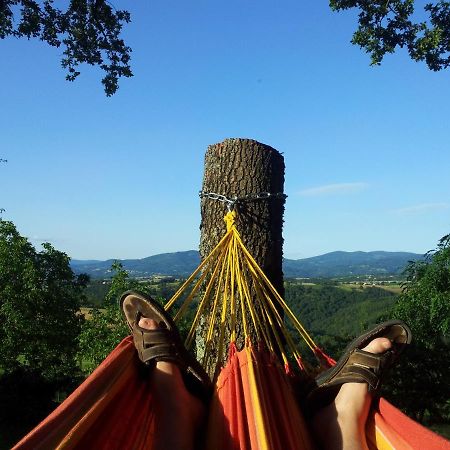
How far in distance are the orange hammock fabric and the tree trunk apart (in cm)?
61

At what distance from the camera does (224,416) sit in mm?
1179

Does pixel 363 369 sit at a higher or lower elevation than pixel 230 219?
lower

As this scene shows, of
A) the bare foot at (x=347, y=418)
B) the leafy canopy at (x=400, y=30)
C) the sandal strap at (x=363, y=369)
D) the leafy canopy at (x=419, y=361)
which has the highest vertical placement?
the leafy canopy at (x=400, y=30)

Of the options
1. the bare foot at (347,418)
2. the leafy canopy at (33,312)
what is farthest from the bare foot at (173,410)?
the leafy canopy at (33,312)

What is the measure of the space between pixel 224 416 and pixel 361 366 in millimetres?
390

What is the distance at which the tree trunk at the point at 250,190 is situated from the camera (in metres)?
1.86

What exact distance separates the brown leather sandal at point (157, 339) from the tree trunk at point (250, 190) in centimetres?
59

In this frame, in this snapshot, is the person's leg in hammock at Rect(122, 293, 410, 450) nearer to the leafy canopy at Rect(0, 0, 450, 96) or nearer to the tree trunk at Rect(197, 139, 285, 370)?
the tree trunk at Rect(197, 139, 285, 370)

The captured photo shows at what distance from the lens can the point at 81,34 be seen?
16.3ft

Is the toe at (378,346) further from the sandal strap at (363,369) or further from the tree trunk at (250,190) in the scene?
the tree trunk at (250,190)

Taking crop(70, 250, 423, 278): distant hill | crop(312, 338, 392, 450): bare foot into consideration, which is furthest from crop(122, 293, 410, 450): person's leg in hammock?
crop(70, 250, 423, 278): distant hill

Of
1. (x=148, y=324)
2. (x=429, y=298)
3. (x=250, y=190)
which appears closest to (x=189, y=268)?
(x=429, y=298)

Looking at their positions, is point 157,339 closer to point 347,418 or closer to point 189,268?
point 347,418

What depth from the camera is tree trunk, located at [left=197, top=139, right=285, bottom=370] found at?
186 cm
